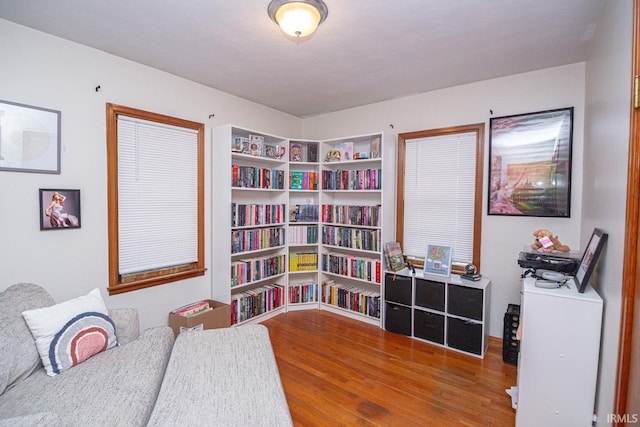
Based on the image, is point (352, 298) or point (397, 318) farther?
point (352, 298)

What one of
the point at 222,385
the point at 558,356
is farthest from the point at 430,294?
the point at 222,385

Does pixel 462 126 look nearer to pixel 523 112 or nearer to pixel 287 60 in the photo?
pixel 523 112

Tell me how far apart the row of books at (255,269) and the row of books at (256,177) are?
33.2 inches

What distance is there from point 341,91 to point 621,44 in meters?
2.21

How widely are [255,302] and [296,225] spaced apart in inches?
41.3

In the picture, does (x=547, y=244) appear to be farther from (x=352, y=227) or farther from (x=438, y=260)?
(x=352, y=227)

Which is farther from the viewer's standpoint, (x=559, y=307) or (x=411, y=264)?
(x=411, y=264)

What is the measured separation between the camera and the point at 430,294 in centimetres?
290

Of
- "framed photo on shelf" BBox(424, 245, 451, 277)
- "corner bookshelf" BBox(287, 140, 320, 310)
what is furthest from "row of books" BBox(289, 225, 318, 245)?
"framed photo on shelf" BBox(424, 245, 451, 277)

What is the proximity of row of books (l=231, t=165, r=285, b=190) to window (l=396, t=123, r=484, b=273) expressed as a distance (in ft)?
4.76

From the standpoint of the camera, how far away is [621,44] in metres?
1.40

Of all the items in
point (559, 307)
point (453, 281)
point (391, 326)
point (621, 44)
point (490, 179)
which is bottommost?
point (391, 326)

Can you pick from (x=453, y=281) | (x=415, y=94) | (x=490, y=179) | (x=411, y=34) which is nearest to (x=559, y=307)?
(x=453, y=281)

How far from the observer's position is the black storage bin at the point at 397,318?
10.0 ft
